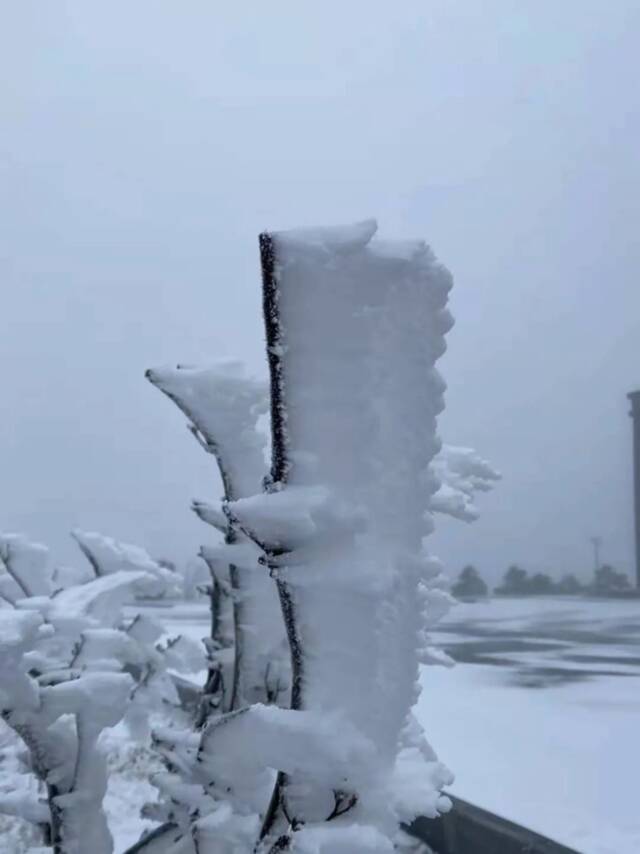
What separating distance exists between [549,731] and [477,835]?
10.2 ft

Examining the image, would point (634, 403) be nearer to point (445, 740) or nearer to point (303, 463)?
point (445, 740)

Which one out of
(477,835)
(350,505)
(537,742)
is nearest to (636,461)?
(537,742)

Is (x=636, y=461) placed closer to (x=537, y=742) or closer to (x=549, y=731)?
(x=549, y=731)

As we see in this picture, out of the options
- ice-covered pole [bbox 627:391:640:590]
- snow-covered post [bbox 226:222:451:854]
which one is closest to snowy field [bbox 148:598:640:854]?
snow-covered post [bbox 226:222:451:854]

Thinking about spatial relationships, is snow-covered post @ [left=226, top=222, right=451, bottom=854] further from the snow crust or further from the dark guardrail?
the dark guardrail

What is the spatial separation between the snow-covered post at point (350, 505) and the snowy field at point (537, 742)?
2245 mm

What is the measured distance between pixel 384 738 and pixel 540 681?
10.7 meters

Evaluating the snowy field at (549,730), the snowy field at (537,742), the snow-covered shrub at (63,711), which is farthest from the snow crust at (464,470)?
the snowy field at (549,730)

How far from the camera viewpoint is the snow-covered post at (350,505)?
1129 millimetres

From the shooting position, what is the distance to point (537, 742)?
307 inches

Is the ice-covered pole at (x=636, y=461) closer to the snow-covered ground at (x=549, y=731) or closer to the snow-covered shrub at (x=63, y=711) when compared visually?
the snow-covered ground at (x=549, y=731)

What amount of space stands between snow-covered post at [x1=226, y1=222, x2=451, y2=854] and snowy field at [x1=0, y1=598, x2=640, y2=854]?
7.36 ft

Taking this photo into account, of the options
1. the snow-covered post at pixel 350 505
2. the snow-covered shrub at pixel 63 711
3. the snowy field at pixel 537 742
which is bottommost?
the snowy field at pixel 537 742

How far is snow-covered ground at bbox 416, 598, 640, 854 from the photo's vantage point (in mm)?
5574
